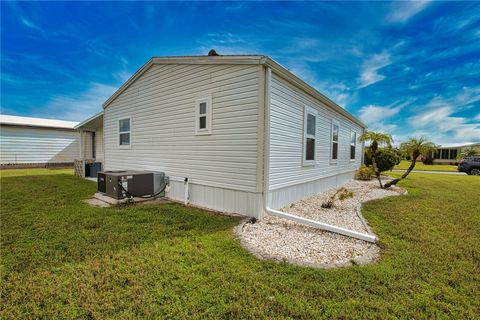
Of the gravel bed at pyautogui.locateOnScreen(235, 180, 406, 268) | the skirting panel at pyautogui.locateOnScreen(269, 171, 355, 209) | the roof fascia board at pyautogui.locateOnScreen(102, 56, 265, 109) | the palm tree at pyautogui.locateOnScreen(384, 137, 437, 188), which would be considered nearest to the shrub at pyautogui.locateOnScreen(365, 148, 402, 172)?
the skirting panel at pyautogui.locateOnScreen(269, 171, 355, 209)

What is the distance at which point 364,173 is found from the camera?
1112cm

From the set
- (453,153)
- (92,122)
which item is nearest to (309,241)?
(92,122)

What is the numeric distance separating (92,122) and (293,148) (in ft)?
36.6

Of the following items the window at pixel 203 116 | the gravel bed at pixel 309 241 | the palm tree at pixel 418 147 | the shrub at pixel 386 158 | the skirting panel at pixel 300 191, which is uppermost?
the window at pixel 203 116

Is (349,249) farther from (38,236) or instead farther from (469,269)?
(38,236)

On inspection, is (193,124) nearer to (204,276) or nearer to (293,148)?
(293,148)

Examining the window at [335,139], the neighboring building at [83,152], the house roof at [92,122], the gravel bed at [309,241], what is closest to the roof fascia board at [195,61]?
the house roof at [92,122]

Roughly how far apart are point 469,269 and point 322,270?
193 centimetres

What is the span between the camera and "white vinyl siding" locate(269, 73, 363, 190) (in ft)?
17.1

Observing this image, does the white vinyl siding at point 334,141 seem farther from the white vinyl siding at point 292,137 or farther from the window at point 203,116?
the window at point 203,116

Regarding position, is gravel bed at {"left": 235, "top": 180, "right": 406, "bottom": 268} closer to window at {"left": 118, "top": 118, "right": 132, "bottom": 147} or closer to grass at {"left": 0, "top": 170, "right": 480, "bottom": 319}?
grass at {"left": 0, "top": 170, "right": 480, "bottom": 319}

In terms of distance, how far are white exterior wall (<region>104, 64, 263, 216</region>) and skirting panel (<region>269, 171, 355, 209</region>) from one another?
831 mm

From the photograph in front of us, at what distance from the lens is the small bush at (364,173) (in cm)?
1068

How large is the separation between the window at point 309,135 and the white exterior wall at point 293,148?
0.17 metres
